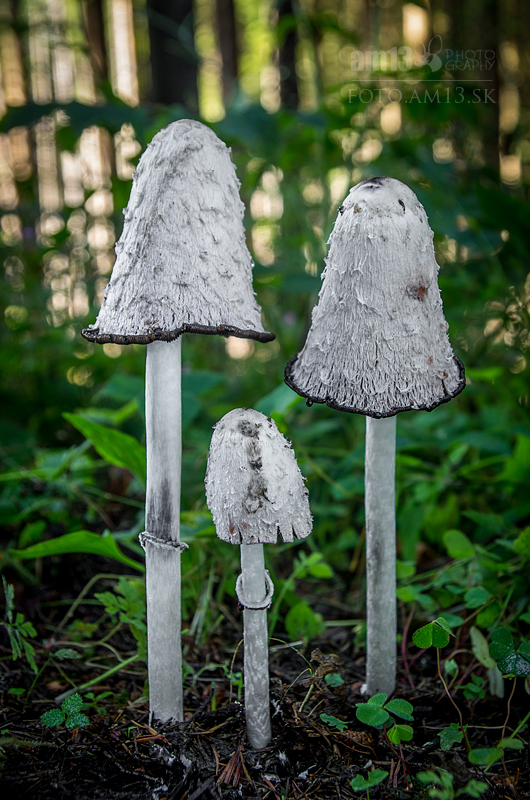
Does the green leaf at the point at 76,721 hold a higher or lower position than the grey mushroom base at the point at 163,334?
lower

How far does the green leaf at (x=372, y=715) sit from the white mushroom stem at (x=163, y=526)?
1.96ft

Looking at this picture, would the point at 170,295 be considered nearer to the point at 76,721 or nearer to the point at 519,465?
the point at 76,721

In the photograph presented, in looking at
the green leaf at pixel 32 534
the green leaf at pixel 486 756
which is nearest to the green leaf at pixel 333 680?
the green leaf at pixel 486 756

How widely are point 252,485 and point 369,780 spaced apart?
2.76ft

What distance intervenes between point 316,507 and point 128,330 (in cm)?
178

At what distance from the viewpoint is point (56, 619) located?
255 cm

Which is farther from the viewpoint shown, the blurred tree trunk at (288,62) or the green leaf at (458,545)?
the blurred tree trunk at (288,62)

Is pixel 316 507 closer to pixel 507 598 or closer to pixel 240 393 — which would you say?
pixel 507 598

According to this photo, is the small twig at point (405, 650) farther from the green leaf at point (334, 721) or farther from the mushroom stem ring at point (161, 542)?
the mushroom stem ring at point (161, 542)

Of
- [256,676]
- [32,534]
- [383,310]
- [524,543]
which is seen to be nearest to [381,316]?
[383,310]

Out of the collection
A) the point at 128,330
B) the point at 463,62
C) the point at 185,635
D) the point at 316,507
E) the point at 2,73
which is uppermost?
the point at 2,73

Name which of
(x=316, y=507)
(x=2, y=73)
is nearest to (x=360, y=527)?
(x=316, y=507)

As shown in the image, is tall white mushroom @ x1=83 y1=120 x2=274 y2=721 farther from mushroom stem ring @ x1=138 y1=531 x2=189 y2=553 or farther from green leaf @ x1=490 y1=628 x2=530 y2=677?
green leaf @ x1=490 y1=628 x2=530 y2=677

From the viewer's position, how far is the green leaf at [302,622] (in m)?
2.29
